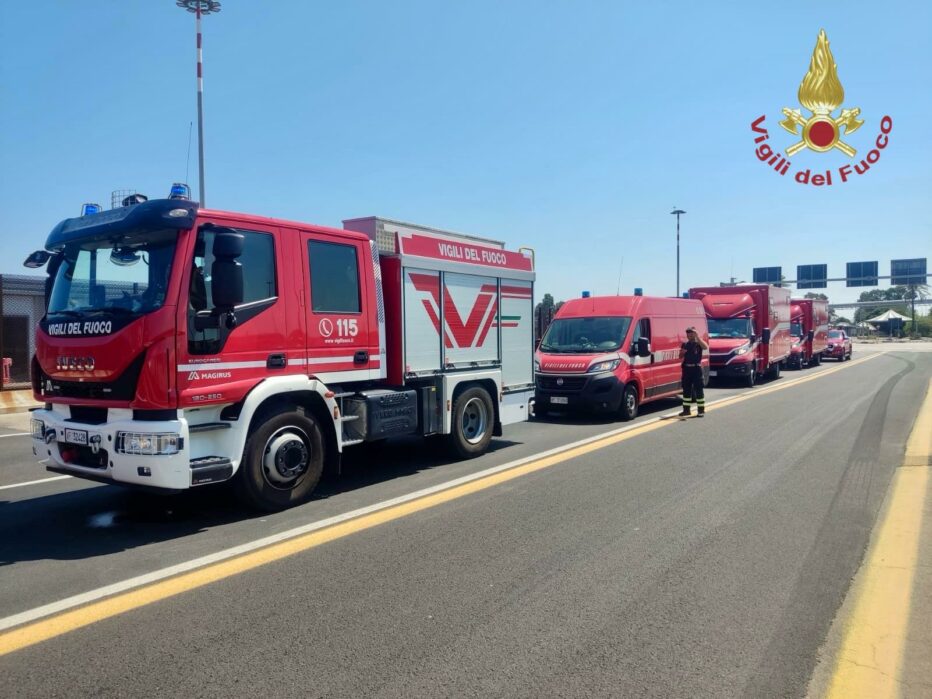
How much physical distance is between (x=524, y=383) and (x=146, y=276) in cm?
573

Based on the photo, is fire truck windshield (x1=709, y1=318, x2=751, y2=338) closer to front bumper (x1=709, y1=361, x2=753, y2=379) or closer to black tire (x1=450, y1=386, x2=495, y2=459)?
front bumper (x1=709, y1=361, x2=753, y2=379)

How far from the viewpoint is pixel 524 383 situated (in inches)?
398

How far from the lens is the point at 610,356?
12672mm

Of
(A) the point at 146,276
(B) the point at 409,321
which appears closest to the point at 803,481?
(B) the point at 409,321

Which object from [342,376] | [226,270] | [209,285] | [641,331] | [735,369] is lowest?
[735,369]

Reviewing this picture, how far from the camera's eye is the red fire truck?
5.57m

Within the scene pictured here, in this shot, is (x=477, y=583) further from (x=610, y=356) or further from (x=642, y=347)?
(x=642, y=347)

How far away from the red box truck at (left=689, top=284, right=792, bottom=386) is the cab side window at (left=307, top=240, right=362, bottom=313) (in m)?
15.4

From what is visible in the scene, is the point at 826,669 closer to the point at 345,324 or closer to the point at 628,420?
the point at 345,324

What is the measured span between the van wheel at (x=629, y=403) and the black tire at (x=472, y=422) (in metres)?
4.05

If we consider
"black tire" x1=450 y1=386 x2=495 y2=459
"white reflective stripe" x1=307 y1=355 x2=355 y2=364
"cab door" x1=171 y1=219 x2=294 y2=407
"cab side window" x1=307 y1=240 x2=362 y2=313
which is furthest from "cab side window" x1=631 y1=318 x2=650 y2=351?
"cab door" x1=171 y1=219 x2=294 y2=407

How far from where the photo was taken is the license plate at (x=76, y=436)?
19.1 ft

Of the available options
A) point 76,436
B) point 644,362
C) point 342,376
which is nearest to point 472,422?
point 342,376

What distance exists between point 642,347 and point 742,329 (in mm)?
9068
